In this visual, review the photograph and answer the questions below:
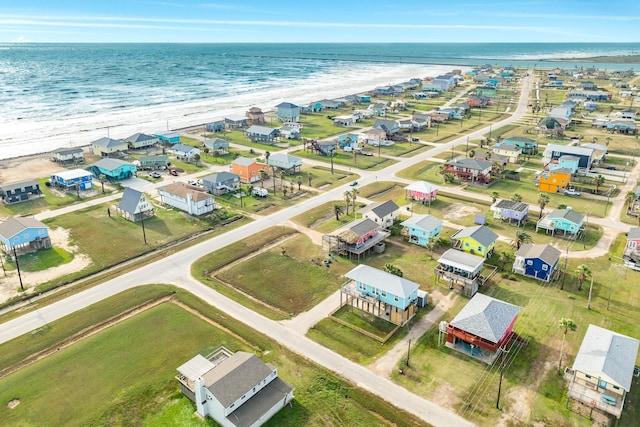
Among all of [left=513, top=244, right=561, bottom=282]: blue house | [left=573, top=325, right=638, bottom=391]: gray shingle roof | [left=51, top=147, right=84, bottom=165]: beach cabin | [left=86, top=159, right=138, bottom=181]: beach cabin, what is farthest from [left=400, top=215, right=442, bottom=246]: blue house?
[left=51, top=147, right=84, bottom=165]: beach cabin

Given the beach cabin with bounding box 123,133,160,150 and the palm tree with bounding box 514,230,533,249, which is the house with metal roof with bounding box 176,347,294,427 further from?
the beach cabin with bounding box 123,133,160,150

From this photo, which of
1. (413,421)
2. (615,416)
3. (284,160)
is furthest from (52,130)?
(615,416)

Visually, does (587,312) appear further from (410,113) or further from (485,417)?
(410,113)

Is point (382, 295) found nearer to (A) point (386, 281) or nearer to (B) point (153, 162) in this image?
(A) point (386, 281)

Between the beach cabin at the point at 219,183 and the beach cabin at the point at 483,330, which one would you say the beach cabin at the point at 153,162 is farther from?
the beach cabin at the point at 483,330

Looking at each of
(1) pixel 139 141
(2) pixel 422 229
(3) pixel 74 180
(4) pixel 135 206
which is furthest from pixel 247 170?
(1) pixel 139 141

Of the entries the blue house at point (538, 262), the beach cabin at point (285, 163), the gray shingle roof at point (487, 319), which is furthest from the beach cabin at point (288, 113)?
the gray shingle roof at point (487, 319)
